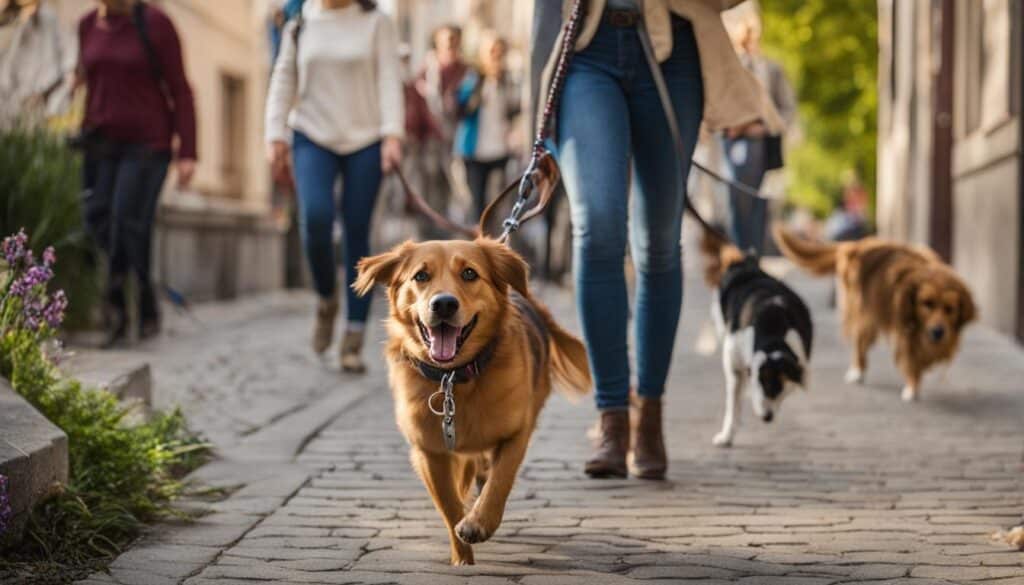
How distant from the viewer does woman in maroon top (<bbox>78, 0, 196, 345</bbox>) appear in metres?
8.83

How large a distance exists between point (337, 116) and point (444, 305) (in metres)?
4.19

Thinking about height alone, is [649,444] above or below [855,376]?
above

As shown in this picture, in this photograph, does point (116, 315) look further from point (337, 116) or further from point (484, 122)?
point (484, 122)

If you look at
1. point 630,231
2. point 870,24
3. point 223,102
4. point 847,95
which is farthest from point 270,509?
point 847,95

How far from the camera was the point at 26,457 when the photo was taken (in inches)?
159

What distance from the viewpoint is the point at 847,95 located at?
33.0 m

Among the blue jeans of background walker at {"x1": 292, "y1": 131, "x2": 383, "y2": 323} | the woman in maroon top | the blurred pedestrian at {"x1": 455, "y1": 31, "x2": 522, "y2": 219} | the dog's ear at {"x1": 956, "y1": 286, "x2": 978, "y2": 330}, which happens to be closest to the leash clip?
the blue jeans of background walker at {"x1": 292, "y1": 131, "x2": 383, "y2": 323}

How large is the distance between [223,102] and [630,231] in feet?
52.3

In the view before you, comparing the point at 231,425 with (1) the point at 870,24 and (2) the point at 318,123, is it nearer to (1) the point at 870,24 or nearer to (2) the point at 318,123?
(2) the point at 318,123

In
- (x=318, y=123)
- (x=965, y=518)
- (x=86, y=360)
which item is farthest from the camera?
(x=318, y=123)

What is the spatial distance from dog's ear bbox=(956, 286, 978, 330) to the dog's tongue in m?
4.52

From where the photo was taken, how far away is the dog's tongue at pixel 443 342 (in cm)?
399

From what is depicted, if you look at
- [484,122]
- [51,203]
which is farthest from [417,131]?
[51,203]

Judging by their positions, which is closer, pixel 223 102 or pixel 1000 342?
pixel 1000 342
